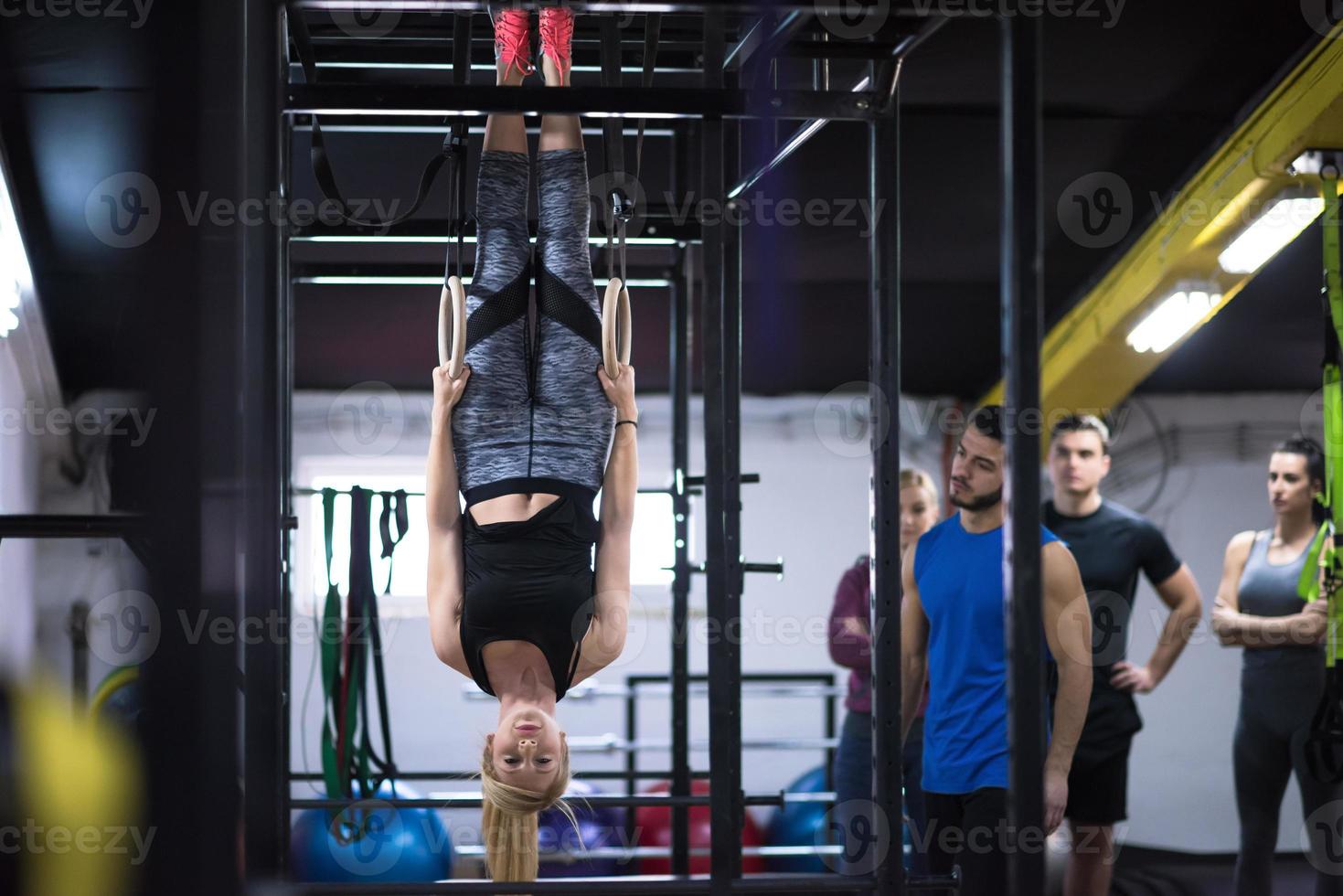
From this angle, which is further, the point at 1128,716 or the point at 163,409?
the point at 1128,716

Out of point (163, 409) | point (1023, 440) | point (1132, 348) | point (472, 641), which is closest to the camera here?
point (163, 409)

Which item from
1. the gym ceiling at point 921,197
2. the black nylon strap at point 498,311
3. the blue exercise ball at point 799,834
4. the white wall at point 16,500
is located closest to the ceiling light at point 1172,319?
the gym ceiling at point 921,197

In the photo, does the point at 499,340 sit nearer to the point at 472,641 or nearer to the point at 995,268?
the point at 472,641


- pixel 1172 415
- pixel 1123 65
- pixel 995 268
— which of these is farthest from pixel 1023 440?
pixel 1172 415

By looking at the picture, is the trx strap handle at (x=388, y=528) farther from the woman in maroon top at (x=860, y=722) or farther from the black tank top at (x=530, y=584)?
the woman in maroon top at (x=860, y=722)

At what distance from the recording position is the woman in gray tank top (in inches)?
133

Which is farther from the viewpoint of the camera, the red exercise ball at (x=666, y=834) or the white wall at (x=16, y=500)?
the red exercise ball at (x=666, y=834)

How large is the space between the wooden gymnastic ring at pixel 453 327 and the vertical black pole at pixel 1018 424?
3.85ft

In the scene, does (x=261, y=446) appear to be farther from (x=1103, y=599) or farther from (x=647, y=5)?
(x=1103, y=599)

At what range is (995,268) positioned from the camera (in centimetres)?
549

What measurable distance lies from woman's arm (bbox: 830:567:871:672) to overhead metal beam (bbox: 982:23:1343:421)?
1.04 m

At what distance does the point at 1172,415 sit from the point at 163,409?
6631 millimetres

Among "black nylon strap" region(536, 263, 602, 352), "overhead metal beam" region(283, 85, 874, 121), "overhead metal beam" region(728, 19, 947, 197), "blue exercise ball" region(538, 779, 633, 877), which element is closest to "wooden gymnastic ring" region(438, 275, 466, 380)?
"black nylon strap" region(536, 263, 602, 352)

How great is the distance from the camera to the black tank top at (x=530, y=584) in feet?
7.77
